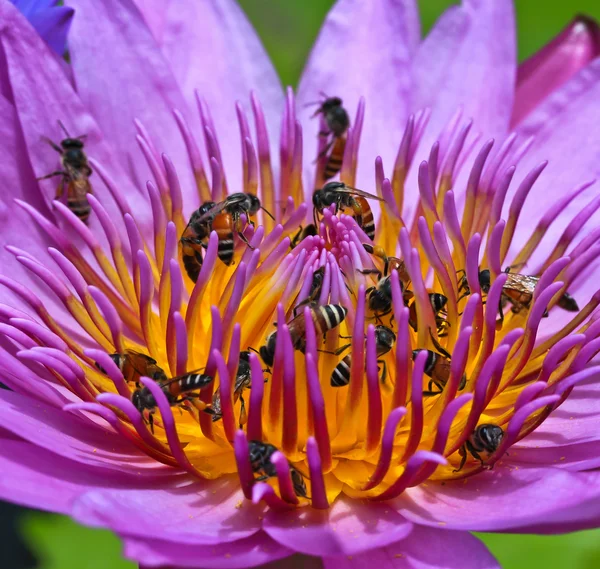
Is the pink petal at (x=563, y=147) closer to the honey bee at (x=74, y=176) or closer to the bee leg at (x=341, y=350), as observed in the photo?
the bee leg at (x=341, y=350)

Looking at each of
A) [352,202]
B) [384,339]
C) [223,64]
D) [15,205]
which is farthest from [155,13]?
[384,339]

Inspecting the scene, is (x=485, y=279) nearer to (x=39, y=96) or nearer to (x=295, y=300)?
(x=295, y=300)

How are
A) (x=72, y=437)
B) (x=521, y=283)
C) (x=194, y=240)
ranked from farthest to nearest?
1. (x=194, y=240)
2. (x=521, y=283)
3. (x=72, y=437)

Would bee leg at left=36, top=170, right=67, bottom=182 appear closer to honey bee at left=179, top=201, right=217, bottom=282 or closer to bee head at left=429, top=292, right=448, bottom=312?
honey bee at left=179, top=201, right=217, bottom=282

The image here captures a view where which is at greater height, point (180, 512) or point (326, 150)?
point (326, 150)

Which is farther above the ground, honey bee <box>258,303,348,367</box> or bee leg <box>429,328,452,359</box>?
honey bee <box>258,303,348,367</box>

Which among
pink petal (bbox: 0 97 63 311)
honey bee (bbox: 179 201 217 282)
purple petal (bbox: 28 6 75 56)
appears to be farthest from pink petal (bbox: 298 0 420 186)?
pink petal (bbox: 0 97 63 311)

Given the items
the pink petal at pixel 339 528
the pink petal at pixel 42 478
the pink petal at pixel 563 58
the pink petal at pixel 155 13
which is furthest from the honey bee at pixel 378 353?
the pink petal at pixel 155 13
